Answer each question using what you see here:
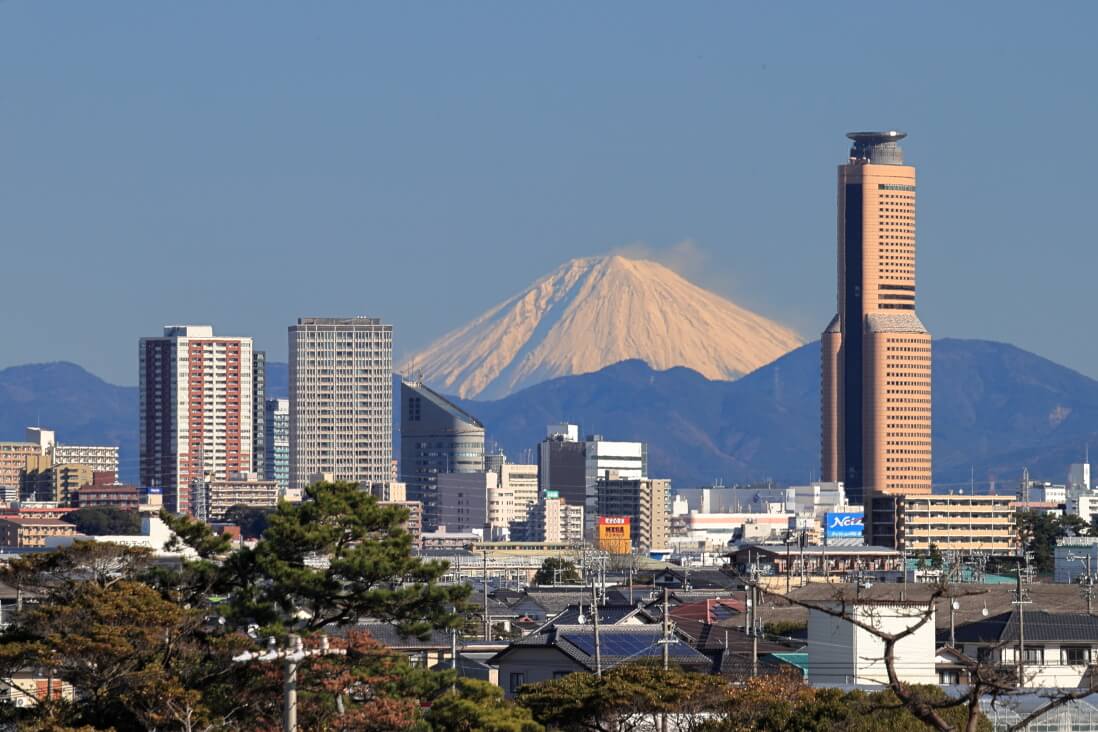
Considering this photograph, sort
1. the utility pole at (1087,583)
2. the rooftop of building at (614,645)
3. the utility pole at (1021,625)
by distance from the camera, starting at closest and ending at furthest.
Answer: the utility pole at (1021,625) → the rooftop of building at (614,645) → the utility pole at (1087,583)

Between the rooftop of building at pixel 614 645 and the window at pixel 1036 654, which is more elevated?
the rooftop of building at pixel 614 645

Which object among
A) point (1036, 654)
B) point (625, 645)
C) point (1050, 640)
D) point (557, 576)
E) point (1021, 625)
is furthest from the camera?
point (557, 576)

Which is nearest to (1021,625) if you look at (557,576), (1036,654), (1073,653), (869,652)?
(869,652)

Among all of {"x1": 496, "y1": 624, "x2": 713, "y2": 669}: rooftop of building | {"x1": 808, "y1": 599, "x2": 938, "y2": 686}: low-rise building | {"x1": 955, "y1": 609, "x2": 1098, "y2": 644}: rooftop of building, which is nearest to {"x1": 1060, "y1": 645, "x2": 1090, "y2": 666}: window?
{"x1": 955, "y1": 609, "x2": 1098, "y2": 644}: rooftop of building

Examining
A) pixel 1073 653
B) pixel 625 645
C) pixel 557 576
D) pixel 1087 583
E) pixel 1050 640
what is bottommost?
pixel 557 576

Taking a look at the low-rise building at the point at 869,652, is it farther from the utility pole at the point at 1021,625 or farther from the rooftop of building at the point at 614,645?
the rooftop of building at the point at 614,645

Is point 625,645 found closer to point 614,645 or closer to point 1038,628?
point 614,645

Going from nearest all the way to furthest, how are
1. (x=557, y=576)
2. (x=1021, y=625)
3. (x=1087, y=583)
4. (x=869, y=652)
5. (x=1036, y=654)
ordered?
1. (x=1021, y=625)
2. (x=869, y=652)
3. (x=1036, y=654)
4. (x=1087, y=583)
5. (x=557, y=576)

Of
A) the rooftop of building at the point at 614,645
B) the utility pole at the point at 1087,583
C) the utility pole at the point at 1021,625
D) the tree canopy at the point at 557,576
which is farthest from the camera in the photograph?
the tree canopy at the point at 557,576

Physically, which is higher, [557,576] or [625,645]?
[625,645]

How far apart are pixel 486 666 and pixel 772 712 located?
69.6 feet

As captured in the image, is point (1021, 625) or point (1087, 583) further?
point (1087, 583)

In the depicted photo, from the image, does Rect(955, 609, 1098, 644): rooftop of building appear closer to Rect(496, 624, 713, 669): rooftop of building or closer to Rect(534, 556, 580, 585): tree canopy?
Rect(496, 624, 713, 669): rooftop of building

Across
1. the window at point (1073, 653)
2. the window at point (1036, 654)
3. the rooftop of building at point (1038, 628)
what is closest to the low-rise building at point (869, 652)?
the window at point (1036, 654)
